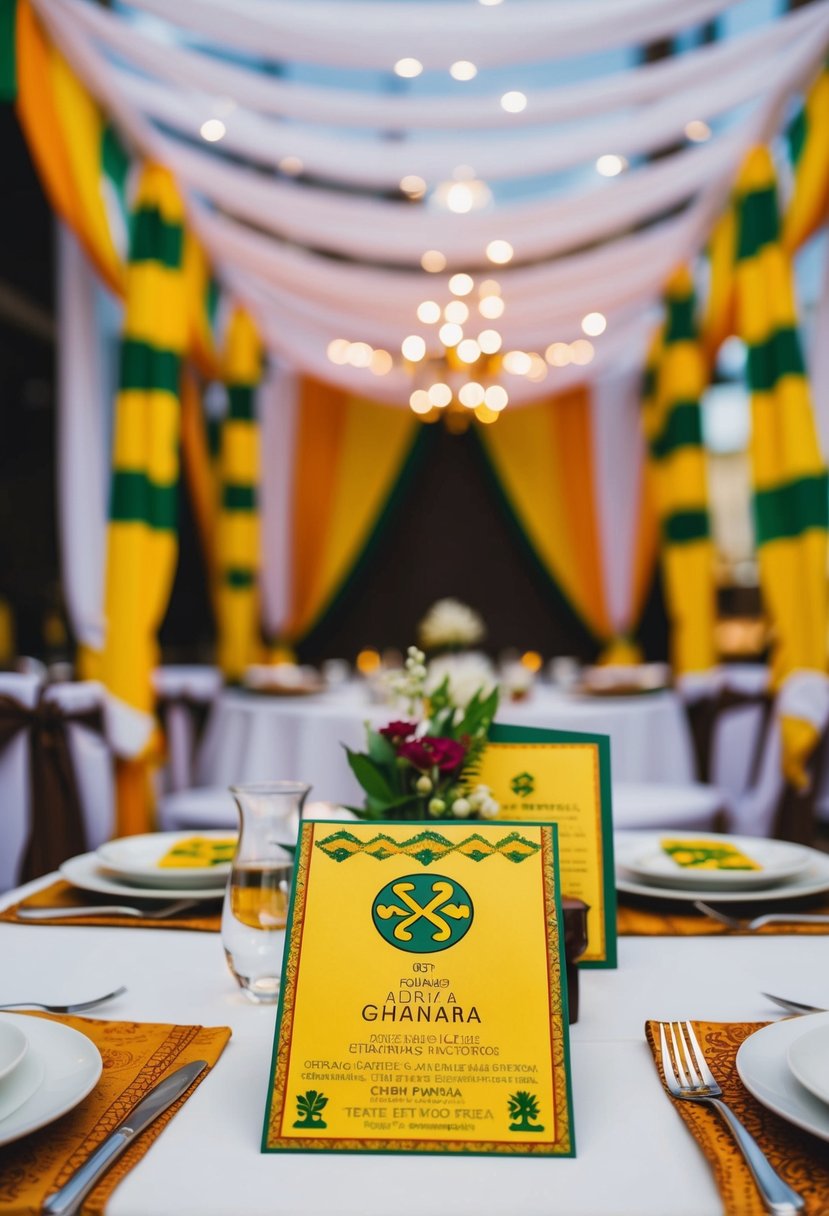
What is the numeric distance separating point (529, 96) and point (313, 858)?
11.3 ft

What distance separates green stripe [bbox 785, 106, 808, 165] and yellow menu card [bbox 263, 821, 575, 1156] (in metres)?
3.44

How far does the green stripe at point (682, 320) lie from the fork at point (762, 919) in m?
4.23

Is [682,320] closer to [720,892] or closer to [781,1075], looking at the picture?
[720,892]

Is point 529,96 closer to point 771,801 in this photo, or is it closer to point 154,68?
point 154,68

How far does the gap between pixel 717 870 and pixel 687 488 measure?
398cm

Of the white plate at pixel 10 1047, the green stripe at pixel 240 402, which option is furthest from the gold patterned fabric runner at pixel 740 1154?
the green stripe at pixel 240 402

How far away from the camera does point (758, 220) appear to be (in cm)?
374

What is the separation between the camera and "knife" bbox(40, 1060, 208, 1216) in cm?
49

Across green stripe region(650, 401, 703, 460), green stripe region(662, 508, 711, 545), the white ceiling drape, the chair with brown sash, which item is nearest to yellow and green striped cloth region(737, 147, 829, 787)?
the white ceiling drape

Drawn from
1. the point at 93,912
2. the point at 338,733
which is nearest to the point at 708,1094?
the point at 93,912

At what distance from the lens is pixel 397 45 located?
121 inches

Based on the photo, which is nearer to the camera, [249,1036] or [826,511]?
[249,1036]

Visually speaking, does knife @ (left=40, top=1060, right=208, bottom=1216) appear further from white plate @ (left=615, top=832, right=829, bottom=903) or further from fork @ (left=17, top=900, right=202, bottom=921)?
white plate @ (left=615, top=832, right=829, bottom=903)

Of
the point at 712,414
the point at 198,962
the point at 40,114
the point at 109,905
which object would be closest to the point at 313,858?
the point at 198,962
